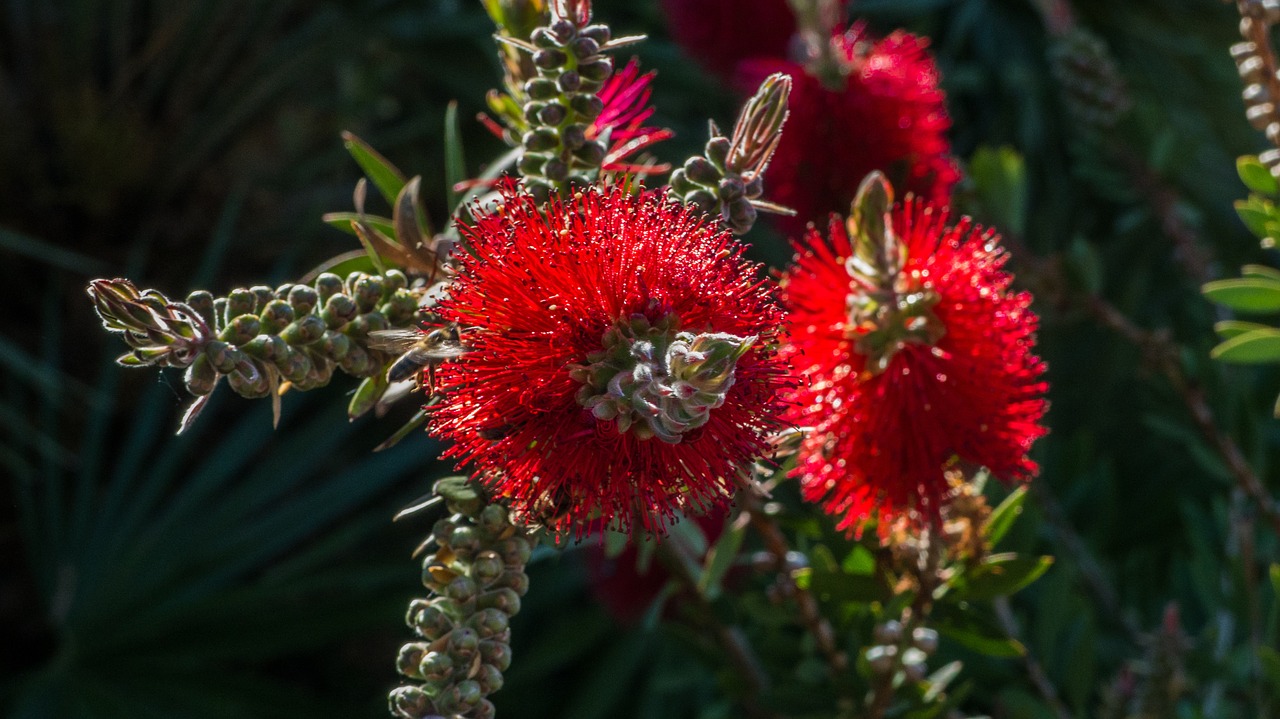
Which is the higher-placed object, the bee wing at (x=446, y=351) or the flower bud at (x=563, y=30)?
the flower bud at (x=563, y=30)

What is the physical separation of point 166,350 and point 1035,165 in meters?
1.84

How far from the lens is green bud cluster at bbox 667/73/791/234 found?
735 millimetres

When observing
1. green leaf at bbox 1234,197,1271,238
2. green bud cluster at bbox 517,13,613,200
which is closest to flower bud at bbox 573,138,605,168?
green bud cluster at bbox 517,13,613,200

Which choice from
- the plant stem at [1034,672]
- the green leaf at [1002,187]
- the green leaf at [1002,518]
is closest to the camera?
the green leaf at [1002,518]

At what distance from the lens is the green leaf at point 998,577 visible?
895mm

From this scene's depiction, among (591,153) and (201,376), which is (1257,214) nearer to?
(591,153)

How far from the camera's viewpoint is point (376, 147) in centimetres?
224

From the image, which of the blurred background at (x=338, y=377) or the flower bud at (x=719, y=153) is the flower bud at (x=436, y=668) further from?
the blurred background at (x=338, y=377)

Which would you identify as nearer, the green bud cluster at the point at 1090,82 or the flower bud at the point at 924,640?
the flower bud at the point at 924,640

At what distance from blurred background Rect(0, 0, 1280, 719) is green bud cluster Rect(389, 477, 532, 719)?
2.39ft

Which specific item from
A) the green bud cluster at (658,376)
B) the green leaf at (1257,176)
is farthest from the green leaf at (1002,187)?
the green bud cluster at (658,376)

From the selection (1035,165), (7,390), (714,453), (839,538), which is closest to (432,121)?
(7,390)

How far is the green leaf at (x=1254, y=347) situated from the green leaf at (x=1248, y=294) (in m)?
0.03

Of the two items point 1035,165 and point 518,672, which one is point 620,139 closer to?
point 518,672
